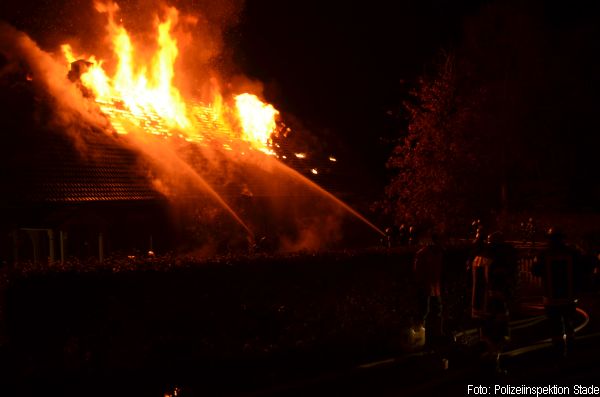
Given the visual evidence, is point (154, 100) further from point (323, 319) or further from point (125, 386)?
point (125, 386)

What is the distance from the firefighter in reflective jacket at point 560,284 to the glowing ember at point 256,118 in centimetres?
1319

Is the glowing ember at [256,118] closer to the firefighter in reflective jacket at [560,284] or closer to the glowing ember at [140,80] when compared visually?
the glowing ember at [140,80]

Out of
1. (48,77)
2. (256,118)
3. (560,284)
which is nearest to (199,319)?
(560,284)

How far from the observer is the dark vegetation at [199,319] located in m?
6.54

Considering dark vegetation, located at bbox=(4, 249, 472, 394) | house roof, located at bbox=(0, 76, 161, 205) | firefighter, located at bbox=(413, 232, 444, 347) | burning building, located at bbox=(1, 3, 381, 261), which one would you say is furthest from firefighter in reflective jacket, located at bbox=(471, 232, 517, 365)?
house roof, located at bbox=(0, 76, 161, 205)

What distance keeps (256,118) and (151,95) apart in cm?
433

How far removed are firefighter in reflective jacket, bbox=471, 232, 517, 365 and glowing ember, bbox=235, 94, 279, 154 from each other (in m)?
13.4

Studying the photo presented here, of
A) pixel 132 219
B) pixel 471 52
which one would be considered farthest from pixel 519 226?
pixel 132 219

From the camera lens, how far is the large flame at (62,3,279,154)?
16438 millimetres

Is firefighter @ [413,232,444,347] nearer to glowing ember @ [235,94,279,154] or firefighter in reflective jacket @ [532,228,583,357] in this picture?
firefighter in reflective jacket @ [532,228,583,357]

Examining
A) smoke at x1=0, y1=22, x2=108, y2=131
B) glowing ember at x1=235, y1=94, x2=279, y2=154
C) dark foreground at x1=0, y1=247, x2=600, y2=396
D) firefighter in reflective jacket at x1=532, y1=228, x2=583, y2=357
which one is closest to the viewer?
dark foreground at x1=0, y1=247, x2=600, y2=396

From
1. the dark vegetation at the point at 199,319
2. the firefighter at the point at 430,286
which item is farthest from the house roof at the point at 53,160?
the firefighter at the point at 430,286

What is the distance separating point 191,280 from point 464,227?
13.3 meters

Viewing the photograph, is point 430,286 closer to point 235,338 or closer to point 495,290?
point 495,290
